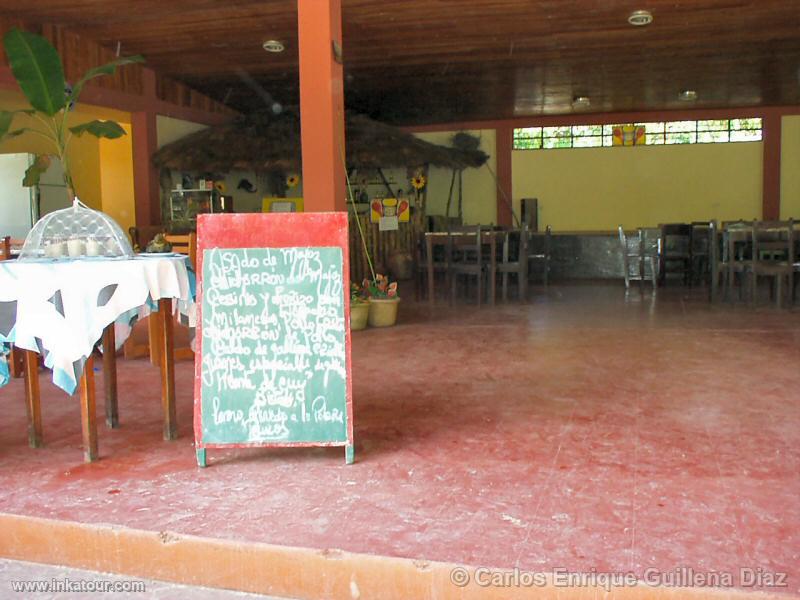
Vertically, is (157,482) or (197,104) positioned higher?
(197,104)

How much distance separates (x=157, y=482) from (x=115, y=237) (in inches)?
51.3

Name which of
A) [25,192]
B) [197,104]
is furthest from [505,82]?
[25,192]

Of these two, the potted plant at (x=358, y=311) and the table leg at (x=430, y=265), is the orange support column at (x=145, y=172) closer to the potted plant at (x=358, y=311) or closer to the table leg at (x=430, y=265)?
the table leg at (x=430, y=265)

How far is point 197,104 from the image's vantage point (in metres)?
12.5

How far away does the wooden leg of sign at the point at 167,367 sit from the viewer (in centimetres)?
341

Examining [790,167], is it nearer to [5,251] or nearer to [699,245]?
[699,245]

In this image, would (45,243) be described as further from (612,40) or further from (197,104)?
(197,104)

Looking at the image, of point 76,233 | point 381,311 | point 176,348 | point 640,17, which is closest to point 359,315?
point 381,311

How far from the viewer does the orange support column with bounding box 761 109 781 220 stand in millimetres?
12922

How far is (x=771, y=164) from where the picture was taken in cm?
1302

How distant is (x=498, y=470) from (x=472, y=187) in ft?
38.0

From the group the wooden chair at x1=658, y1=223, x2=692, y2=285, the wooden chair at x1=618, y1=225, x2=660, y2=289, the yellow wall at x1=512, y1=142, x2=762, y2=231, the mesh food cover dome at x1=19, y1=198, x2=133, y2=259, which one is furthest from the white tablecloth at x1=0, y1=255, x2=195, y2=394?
the yellow wall at x1=512, y1=142, x2=762, y2=231

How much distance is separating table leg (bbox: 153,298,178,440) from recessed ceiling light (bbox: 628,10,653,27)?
6.58 metres

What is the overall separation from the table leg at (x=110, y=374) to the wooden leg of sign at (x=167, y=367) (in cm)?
21
